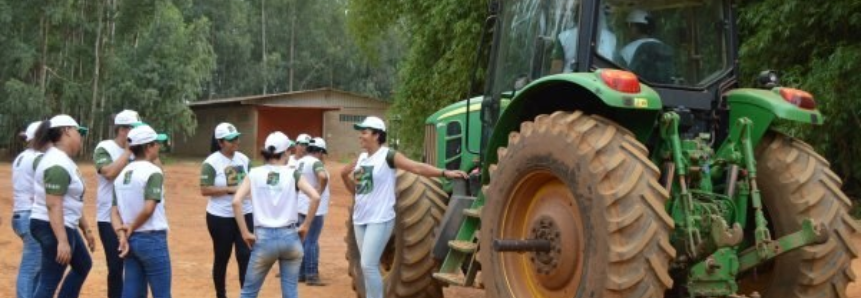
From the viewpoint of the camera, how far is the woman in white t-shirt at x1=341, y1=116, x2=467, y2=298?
6797mm

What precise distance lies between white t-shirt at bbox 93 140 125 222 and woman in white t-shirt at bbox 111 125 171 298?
0.81 m

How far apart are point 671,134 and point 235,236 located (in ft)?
12.8

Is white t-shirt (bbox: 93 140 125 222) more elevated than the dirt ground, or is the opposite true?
white t-shirt (bbox: 93 140 125 222)

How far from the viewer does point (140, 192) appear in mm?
5984

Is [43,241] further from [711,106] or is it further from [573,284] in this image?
[711,106]

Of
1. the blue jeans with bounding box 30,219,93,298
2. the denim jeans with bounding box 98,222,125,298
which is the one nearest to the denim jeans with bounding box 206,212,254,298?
the denim jeans with bounding box 98,222,125,298

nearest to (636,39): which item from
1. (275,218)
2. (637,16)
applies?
(637,16)

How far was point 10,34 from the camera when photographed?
35.3 meters

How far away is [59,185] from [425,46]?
14.8 m

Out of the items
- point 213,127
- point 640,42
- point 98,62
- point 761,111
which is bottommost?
point 213,127

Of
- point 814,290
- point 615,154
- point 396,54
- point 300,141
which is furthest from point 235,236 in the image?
point 396,54

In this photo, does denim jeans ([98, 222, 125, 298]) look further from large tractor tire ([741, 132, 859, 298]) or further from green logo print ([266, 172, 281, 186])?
large tractor tire ([741, 132, 859, 298])

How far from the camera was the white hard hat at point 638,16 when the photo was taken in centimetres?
585

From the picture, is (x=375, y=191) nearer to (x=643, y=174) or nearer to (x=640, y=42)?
(x=640, y=42)
